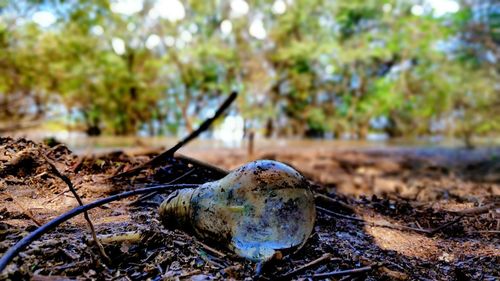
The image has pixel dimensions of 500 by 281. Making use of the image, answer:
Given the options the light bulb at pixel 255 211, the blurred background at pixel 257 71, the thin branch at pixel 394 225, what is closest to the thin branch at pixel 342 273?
the light bulb at pixel 255 211

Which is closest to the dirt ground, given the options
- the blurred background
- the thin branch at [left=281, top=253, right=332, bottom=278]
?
the thin branch at [left=281, top=253, right=332, bottom=278]

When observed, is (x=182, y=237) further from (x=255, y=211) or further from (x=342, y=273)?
(x=342, y=273)

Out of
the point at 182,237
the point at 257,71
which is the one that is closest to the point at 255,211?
the point at 182,237

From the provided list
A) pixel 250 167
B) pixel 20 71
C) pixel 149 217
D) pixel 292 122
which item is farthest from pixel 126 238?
pixel 292 122

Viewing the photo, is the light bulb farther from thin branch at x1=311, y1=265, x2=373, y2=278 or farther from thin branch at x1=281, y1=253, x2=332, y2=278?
thin branch at x1=311, y1=265, x2=373, y2=278

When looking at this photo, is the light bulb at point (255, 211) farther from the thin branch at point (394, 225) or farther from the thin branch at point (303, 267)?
the thin branch at point (394, 225)
